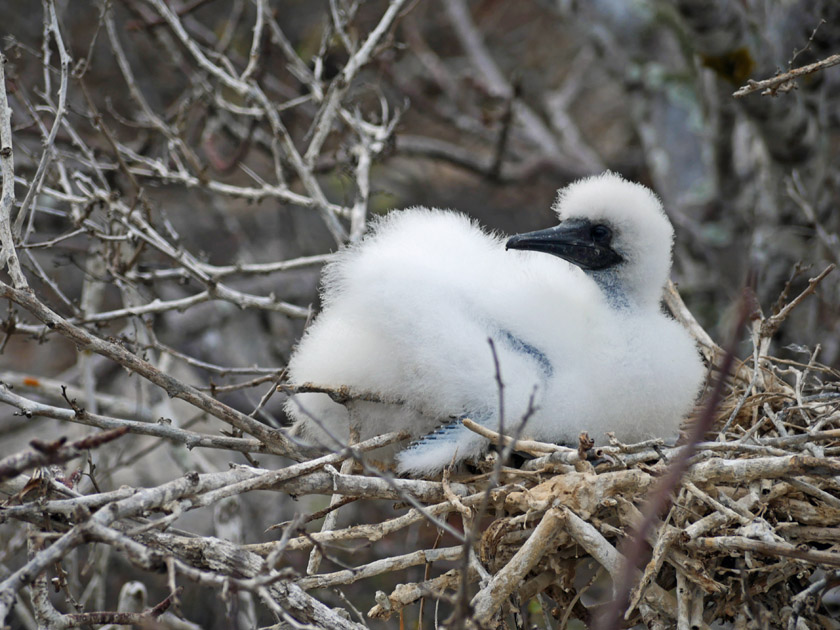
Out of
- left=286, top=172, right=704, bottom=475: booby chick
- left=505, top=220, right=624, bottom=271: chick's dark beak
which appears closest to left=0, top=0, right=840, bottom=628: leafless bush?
left=286, top=172, right=704, bottom=475: booby chick

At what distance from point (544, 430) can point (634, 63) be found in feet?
11.1

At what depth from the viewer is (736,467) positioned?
2031 millimetres

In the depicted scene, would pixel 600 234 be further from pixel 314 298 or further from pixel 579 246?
pixel 314 298

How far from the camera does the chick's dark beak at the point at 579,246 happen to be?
271cm

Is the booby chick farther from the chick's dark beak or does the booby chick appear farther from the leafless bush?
the leafless bush

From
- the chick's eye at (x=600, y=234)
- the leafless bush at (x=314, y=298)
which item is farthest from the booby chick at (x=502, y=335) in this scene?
the leafless bush at (x=314, y=298)

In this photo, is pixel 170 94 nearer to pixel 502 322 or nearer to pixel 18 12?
pixel 18 12

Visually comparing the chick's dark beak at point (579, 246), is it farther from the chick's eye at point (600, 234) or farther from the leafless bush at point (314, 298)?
the leafless bush at point (314, 298)

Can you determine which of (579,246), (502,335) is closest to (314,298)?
(579,246)

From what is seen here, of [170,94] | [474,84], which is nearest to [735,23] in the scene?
→ [474,84]

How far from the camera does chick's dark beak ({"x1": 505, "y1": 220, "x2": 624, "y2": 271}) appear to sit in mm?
2707

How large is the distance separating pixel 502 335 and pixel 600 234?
547mm

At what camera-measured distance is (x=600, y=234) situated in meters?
2.76

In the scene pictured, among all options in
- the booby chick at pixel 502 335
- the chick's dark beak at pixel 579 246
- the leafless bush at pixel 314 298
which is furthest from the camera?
the chick's dark beak at pixel 579 246
